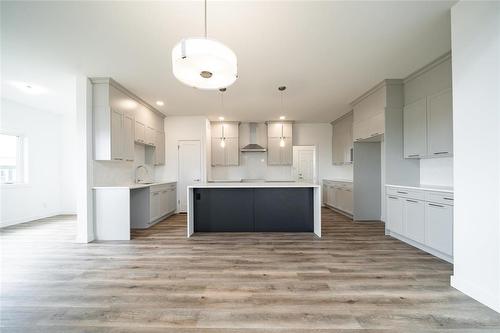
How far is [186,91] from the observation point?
4547 millimetres

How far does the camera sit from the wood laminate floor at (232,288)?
1.80 m

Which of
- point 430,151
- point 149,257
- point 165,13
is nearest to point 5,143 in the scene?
point 149,257

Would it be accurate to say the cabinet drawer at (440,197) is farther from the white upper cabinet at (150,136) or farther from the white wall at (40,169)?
the white wall at (40,169)

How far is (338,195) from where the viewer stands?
631cm

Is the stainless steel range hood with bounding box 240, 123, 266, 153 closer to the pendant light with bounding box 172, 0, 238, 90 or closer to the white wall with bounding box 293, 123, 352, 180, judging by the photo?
the white wall with bounding box 293, 123, 352, 180

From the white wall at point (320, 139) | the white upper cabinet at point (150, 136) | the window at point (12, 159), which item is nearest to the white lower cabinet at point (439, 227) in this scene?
the white wall at point (320, 139)

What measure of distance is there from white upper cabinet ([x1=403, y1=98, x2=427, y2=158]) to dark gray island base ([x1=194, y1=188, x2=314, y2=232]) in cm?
188

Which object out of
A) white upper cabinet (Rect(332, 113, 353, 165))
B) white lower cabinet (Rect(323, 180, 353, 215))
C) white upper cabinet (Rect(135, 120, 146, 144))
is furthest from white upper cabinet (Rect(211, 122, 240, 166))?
white upper cabinet (Rect(332, 113, 353, 165))

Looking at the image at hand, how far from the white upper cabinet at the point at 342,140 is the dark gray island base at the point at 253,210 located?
8.07 feet

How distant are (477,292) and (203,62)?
3.19 m

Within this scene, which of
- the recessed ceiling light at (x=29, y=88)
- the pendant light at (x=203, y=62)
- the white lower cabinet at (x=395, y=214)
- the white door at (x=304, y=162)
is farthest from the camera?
the white door at (x=304, y=162)

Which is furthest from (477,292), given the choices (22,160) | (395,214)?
(22,160)

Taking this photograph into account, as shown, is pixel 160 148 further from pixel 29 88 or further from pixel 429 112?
pixel 429 112

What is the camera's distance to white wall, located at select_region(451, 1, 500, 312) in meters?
1.93
